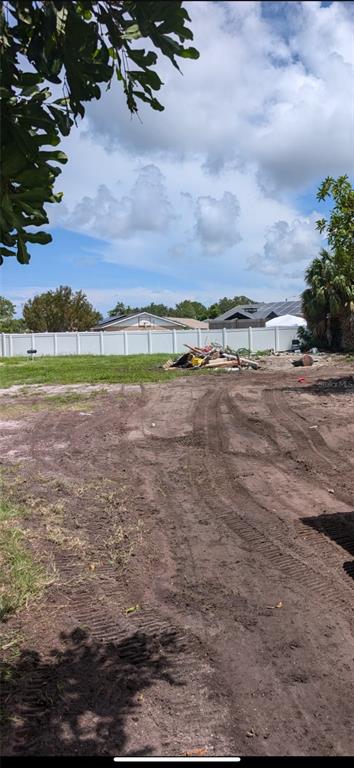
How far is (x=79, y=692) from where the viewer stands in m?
2.78

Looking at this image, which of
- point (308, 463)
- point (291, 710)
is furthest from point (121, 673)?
point (308, 463)

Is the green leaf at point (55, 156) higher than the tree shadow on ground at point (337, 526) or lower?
higher

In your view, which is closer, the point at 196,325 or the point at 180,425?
the point at 180,425

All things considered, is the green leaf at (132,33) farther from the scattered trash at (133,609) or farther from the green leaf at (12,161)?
the scattered trash at (133,609)

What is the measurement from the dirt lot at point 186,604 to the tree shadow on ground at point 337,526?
0.09ft

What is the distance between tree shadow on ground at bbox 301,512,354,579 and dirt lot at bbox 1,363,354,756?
27mm

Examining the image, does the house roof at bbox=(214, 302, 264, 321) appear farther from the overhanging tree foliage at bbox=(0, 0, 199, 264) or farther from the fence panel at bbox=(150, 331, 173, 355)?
the overhanging tree foliage at bbox=(0, 0, 199, 264)

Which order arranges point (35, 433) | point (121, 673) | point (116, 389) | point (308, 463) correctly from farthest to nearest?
point (116, 389), point (35, 433), point (308, 463), point (121, 673)

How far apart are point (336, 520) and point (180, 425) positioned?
Answer: 5.65m

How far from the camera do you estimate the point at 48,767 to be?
88.6 inches

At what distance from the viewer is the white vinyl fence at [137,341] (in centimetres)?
3483

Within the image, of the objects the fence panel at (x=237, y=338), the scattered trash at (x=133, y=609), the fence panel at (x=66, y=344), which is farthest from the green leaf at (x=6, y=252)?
the fence panel at (x=66, y=344)

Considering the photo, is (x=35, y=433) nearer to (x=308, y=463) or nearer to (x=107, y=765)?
(x=308, y=463)

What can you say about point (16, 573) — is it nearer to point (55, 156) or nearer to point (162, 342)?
point (55, 156)
